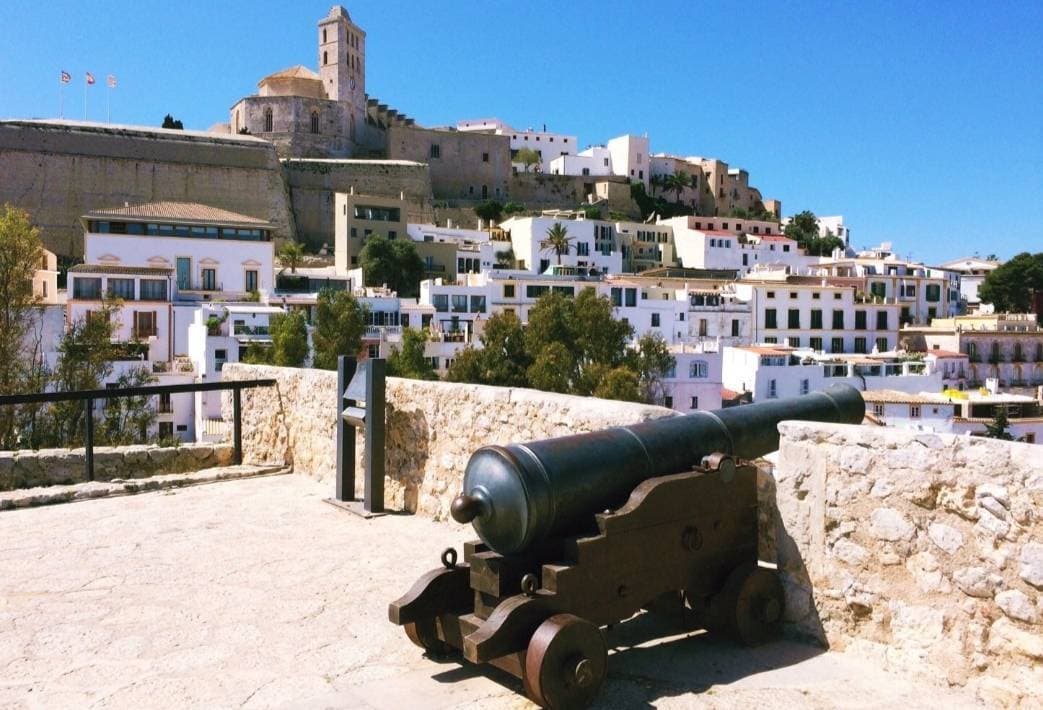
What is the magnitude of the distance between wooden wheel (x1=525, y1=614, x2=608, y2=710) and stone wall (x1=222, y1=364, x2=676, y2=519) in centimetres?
122

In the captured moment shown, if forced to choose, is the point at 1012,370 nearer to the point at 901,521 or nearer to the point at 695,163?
the point at 695,163

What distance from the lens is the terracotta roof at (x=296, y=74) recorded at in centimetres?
6794

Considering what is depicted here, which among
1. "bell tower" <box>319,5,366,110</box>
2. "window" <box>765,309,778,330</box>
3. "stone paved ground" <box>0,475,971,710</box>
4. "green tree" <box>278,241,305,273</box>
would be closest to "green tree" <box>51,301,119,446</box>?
"stone paved ground" <box>0,475,971,710</box>

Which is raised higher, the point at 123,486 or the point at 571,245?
the point at 571,245

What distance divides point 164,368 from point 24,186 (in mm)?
30427

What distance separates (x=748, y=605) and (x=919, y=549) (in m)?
0.61

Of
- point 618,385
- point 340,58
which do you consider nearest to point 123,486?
point 618,385

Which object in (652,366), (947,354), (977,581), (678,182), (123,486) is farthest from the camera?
(678,182)

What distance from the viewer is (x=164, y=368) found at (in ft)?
95.8

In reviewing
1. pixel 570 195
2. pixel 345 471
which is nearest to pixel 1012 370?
pixel 570 195

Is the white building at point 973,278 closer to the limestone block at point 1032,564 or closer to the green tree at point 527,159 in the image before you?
the green tree at point 527,159

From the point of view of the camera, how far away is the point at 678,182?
77375 millimetres

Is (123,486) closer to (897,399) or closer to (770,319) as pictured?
(897,399)

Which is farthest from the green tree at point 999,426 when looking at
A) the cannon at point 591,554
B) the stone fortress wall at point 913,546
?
the cannon at point 591,554
